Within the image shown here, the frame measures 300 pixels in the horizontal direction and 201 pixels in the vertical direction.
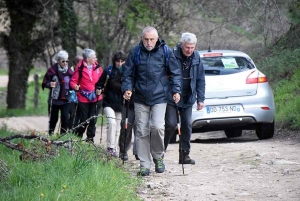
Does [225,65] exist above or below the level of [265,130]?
above

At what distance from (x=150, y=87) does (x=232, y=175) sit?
150 centimetres

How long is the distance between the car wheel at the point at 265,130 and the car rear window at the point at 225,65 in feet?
3.68

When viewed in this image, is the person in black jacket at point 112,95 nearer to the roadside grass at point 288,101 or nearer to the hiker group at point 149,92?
the hiker group at point 149,92

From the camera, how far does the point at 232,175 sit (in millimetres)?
9562

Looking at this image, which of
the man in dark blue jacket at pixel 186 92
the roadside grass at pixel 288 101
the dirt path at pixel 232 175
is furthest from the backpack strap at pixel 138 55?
the roadside grass at pixel 288 101

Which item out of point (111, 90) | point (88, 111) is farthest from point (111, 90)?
point (88, 111)

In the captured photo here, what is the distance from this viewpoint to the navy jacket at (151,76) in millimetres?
9688

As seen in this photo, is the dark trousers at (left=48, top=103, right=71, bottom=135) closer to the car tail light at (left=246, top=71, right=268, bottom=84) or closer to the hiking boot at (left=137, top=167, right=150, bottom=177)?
the car tail light at (left=246, top=71, right=268, bottom=84)

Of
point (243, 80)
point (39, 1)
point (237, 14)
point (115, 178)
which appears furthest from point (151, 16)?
point (115, 178)

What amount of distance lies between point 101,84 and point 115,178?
415cm

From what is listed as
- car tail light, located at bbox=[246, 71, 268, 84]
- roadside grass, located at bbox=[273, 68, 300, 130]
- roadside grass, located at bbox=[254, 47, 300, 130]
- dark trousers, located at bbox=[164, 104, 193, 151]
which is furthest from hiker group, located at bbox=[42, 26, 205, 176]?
roadside grass, located at bbox=[254, 47, 300, 130]

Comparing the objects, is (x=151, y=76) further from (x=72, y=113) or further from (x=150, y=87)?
(x=72, y=113)

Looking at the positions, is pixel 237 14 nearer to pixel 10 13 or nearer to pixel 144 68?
pixel 10 13

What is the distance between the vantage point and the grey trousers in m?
9.82
